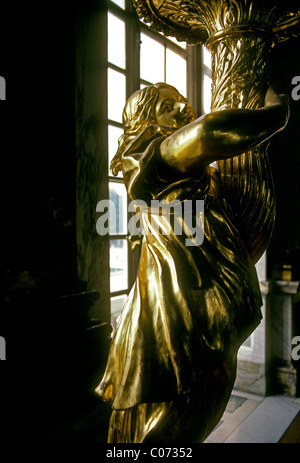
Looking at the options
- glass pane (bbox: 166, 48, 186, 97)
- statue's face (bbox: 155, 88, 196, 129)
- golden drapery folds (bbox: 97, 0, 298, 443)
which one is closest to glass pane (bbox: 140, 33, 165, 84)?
glass pane (bbox: 166, 48, 186, 97)

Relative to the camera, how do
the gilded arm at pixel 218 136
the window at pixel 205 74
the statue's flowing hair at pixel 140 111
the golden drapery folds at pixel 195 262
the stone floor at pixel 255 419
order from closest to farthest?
the gilded arm at pixel 218 136 < the golden drapery folds at pixel 195 262 < the statue's flowing hair at pixel 140 111 < the stone floor at pixel 255 419 < the window at pixel 205 74

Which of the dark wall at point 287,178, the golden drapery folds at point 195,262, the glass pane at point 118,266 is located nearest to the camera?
the golden drapery folds at point 195,262

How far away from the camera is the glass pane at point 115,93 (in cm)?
243

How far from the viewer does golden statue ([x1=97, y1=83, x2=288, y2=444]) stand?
69 centimetres

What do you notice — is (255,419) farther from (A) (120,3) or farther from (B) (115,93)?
(A) (120,3)

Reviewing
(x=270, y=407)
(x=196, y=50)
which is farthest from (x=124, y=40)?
(x=270, y=407)

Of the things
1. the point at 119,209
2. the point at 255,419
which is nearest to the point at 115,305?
the point at 119,209

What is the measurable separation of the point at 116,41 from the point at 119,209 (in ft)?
4.00

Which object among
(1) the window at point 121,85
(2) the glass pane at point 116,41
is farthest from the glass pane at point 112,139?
(2) the glass pane at point 116,41

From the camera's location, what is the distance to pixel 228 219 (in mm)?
888

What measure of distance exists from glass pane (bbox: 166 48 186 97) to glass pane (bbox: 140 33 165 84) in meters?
0.11

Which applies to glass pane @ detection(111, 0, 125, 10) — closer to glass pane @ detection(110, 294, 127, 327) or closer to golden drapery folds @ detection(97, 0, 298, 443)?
golden drapery folds @ detection(97, 0, 298, 443)

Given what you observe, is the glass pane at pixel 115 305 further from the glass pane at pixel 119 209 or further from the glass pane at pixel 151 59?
the glass pane at pixel 151 59

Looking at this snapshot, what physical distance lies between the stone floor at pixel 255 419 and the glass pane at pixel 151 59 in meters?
2.87
